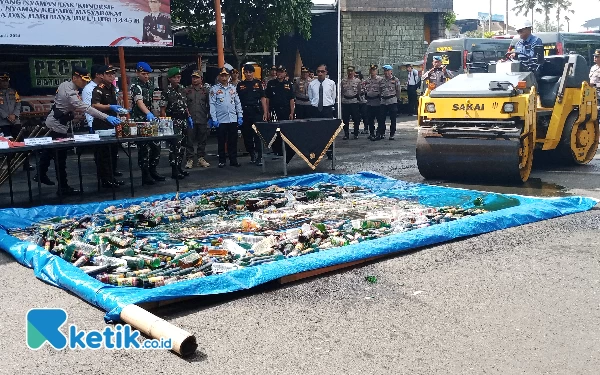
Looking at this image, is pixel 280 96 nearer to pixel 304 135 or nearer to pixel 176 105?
pixel 304 135

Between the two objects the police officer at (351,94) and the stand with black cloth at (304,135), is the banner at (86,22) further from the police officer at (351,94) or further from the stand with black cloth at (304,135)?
the police officer at (351,94)

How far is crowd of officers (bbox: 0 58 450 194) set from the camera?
977 cm

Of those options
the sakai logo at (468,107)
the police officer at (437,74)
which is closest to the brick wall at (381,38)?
the police officer at (437,74)

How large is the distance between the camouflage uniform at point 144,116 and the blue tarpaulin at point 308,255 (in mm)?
1629


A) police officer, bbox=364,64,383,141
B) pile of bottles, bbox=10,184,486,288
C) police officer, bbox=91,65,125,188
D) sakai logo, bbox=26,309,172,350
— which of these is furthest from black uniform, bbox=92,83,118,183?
police officer, bbox=364,64,383,141

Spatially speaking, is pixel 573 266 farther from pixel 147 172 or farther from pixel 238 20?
pixel 238 20

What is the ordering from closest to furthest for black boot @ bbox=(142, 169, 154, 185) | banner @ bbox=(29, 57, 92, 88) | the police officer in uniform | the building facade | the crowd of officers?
the crowd of officers
black boot @ bbox=(142, 169, 154, 185)
the police officer in uniform
banner @ bbox=(29, 57, 92, 88)
the building facade

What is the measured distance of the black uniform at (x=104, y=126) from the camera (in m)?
10.1

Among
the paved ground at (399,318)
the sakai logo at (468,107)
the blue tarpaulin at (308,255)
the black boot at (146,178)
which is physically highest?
the sakai logo at (468,107)

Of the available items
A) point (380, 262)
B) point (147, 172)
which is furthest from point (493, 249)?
point (147, 172)

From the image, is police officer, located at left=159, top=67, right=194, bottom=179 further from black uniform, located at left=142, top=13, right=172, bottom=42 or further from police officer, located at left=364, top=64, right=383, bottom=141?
police officer, located at left=364, top=64, right=383, bottom=141

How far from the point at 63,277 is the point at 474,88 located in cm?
666

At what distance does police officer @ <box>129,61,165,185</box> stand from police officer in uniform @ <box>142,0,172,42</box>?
3013 mm

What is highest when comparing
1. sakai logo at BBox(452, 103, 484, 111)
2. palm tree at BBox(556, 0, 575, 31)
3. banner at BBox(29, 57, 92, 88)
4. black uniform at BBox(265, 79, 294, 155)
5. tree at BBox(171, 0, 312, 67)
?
palm tree at BBox(556, 0, 575, 31)
